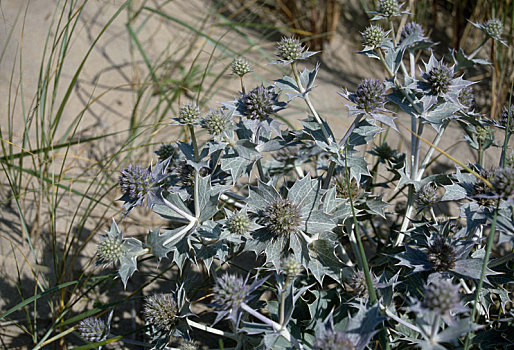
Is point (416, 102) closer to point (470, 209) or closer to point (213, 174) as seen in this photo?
point (470, 209)

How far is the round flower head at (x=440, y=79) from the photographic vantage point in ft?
5.31

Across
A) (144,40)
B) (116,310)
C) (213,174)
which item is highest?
(144,40)

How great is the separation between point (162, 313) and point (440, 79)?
51.7 inches

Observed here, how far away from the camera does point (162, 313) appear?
1557 mm

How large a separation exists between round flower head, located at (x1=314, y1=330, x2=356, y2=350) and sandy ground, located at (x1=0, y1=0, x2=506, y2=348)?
126 cm

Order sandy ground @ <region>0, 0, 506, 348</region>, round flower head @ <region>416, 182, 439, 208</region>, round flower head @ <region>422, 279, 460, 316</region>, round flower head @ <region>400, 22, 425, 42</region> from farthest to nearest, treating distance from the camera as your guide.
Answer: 1. sandy ground @ <region>0, 0, 506, 348</region>
2. round flower head @ <region>400, 22, 425, 42</region>
3. round flower head @ <region>416, 182, 439, 208</region>
4. round flower head @ <region>422, 279, 460, 316</region>

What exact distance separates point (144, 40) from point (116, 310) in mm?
2064

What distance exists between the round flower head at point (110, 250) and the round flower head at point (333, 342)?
72cm

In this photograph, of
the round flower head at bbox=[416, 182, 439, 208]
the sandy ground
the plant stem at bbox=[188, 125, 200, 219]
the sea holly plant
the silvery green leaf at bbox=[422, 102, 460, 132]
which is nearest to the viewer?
the sea holly plant

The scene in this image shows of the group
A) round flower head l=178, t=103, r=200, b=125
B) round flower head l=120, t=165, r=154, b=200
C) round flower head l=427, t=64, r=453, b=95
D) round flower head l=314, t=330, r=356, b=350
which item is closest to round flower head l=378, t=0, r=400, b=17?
round flower head l=427, t=64, r=453, b=95

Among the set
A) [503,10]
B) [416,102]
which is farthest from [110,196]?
[503,10]

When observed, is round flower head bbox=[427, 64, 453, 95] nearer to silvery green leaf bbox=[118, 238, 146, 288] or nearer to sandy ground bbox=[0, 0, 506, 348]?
sandy ground bbox=[0, 0, 506, 348]

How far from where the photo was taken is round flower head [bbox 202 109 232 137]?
1.58 m

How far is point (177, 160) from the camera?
1862mm
